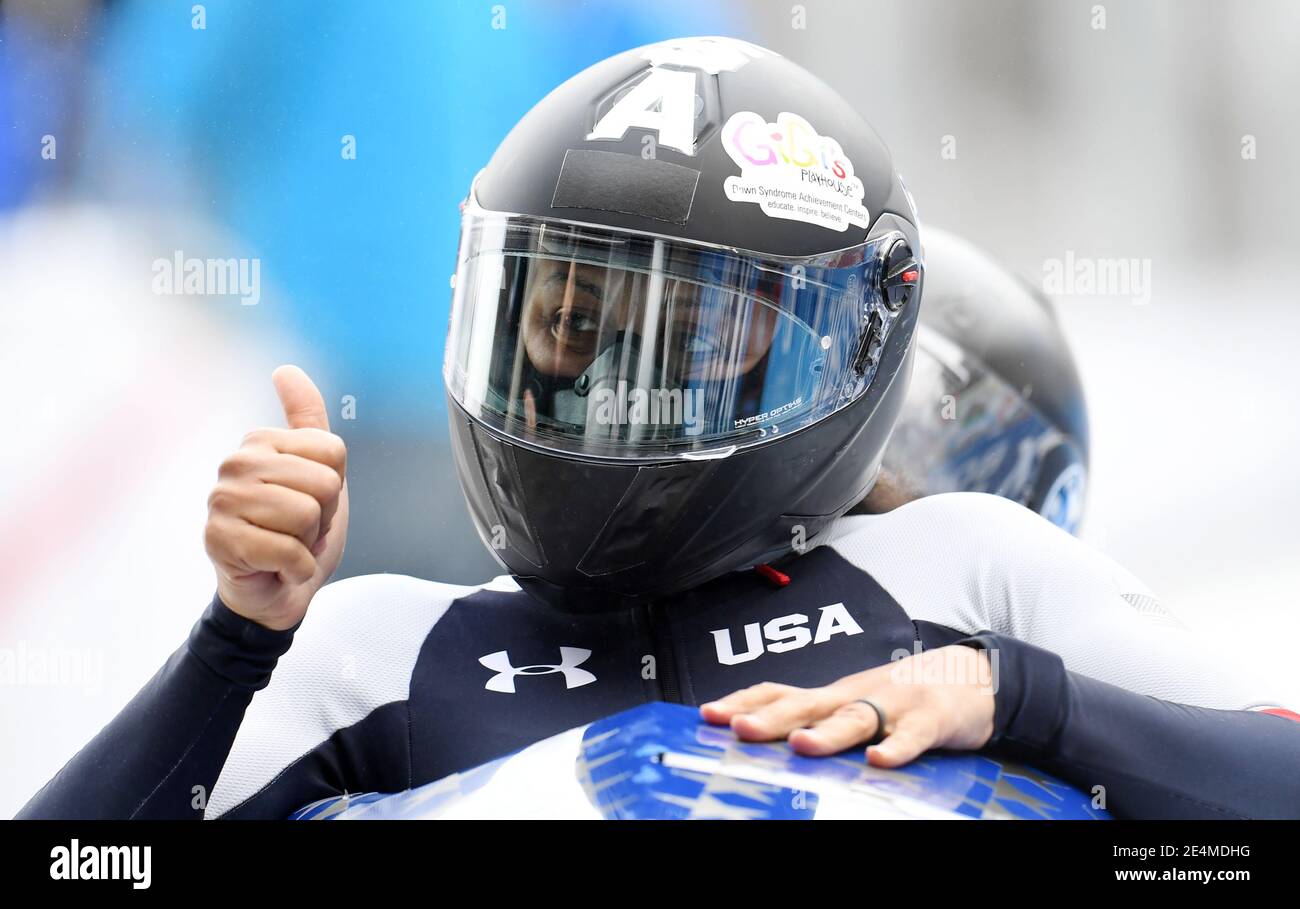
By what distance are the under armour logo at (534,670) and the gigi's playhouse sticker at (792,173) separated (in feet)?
1.72

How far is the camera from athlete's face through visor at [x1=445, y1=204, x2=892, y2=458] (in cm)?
133

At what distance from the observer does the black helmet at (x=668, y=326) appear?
1.34 m

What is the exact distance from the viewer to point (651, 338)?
4.34ft

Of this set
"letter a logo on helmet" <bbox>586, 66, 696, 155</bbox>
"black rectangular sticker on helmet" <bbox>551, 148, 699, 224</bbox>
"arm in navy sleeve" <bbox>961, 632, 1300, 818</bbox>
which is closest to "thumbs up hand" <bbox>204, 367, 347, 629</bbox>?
"black rectangular sticker on helmet" <bbox>551, 148, 699, 224</bbox>

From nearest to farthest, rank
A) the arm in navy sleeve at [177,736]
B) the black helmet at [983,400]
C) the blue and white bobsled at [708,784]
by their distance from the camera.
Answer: the blue and white bobsled at [708,784] → the arm in navy sleeve at [177,736] → the black helmet at [983,400]

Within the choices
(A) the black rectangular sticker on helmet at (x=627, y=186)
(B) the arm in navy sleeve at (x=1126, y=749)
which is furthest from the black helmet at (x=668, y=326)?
(B) the arm in navy sleeve at (x=1126, y=749)

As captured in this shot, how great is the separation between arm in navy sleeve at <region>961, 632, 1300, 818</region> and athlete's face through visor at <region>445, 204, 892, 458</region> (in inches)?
13.9

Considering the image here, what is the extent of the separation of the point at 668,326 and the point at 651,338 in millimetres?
22

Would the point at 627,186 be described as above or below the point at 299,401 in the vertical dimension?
above

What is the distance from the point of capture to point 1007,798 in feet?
3.89

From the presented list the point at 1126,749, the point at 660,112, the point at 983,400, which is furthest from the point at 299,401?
the point at 983,400

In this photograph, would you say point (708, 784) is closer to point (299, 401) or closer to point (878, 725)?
point (878, 725)

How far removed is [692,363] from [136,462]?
122 centimetres

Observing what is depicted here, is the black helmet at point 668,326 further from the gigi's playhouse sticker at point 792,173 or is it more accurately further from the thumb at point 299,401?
the thumb at point 299,401
